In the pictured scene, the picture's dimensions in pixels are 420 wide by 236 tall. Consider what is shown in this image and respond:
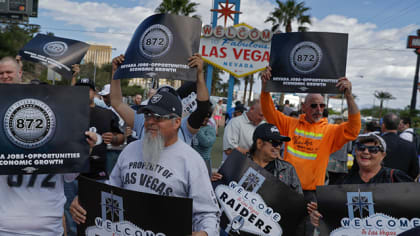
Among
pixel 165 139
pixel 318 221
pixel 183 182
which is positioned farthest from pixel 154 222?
pixel 318 221

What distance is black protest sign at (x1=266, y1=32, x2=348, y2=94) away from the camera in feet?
12.0

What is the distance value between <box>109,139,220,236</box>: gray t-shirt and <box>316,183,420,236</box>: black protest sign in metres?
1.03

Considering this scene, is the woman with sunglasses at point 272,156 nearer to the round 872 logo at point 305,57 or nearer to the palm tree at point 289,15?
the round 872 logo at point 305,57

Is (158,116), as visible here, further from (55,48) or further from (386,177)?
(55,48)

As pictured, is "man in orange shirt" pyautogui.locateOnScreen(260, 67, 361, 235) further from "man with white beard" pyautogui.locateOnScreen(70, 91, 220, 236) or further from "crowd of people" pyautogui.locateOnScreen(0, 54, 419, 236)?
"man with white beard" pyautogui.locateOnScreen(70, 91, 220, 236)

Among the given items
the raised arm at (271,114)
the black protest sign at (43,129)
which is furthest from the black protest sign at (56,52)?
the raised arm at (271,114)

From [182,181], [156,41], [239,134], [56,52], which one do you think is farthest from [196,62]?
[239,134]

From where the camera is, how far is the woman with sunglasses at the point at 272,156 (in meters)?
3.35

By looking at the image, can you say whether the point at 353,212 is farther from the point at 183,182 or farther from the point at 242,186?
the point at 183,182

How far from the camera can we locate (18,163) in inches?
90.7

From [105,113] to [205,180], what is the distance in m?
2.61

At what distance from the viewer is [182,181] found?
222 cm

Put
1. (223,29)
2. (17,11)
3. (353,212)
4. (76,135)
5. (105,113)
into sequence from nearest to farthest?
(76,135)
(353,212)
(105,113)
(223,29)
(17,11)

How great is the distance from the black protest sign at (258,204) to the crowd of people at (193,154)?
5.7 inches
